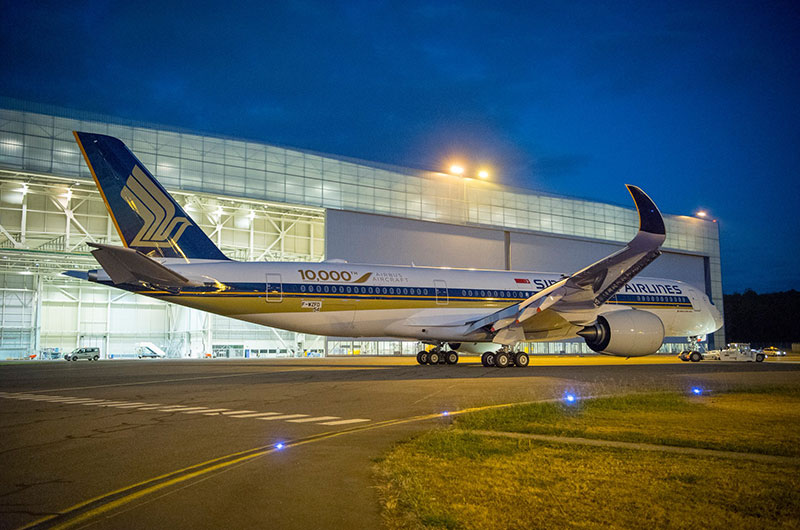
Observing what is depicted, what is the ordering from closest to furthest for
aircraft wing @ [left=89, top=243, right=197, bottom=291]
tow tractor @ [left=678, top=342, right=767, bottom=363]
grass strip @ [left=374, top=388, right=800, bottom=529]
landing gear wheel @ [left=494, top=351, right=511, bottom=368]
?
grass strip @ [left=374, top=388, right=800, bottom=529], aircraft wing @ [left=89, top=243, right=197, bottom=291], landing gear wheel @ [left=494, top=351, right=511, bottom=368], tow tractor @ [left=678, top=342, right=767, bottom=363]

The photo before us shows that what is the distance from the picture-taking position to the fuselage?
21.0 m

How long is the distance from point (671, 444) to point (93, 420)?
28.3 ft

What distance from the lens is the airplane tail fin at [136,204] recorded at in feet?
67.1

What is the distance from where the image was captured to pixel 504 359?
24.2 metres

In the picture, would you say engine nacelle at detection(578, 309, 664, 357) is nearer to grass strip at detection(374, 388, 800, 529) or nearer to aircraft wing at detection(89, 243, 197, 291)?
grass strip at detection(374, 388, 800, 529)

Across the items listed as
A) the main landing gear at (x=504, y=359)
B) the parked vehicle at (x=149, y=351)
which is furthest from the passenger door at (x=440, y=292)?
the parked vehicle at (x=149, y=351)

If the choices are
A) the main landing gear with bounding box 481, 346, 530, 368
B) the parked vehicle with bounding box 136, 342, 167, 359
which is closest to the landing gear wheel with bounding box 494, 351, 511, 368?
the main landing gear with bounding box 481, 346, 530, 368

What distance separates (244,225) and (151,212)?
3208 centimetres

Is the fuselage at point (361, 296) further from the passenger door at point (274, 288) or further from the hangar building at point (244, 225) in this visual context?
the hangar building at point (244, 225)

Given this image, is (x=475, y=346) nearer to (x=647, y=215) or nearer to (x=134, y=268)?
(x=647, y=215)

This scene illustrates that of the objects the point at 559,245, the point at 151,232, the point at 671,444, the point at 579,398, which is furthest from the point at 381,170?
the point at 671,444

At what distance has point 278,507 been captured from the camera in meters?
4.62

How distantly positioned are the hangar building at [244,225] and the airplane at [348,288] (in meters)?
20.4

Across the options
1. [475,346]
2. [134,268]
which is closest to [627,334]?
[475,346]
